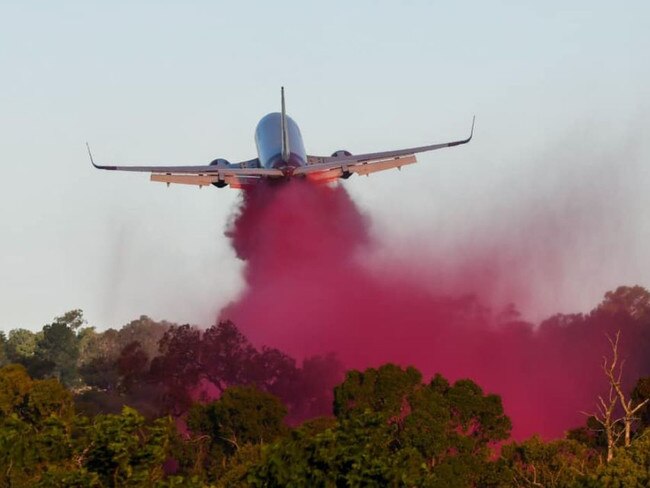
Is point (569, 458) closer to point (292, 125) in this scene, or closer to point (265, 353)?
point (292, 125)

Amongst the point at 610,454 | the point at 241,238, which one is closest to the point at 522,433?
the point at 241,238

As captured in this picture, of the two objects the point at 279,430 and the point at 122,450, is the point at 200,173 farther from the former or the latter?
the point at 122,450

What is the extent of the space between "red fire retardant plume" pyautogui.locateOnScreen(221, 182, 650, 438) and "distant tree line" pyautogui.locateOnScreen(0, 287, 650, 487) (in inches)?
124

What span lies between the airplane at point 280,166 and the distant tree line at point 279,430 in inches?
613

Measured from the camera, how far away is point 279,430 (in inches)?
5906

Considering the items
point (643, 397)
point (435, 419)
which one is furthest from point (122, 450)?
point (643, 397)

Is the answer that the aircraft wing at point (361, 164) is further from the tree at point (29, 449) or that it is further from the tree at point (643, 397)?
the tree at point (29, 449)

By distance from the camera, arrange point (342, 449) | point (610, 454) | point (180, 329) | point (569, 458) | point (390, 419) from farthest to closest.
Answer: point (180, 329) → point (390, 419) → point (569, 458) → point (610, 454) → point (342, 449)

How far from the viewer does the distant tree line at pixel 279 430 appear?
2712 inches

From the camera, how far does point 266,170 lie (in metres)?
147

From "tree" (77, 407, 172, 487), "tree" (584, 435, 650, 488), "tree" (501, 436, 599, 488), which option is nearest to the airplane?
"tree" (501, 436, 599, 488)

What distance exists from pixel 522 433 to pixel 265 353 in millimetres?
27294

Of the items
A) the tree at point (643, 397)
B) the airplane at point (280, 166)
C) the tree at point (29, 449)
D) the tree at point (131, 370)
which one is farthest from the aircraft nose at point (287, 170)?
the tree at point (29, 449)

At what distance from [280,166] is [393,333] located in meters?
39.2
